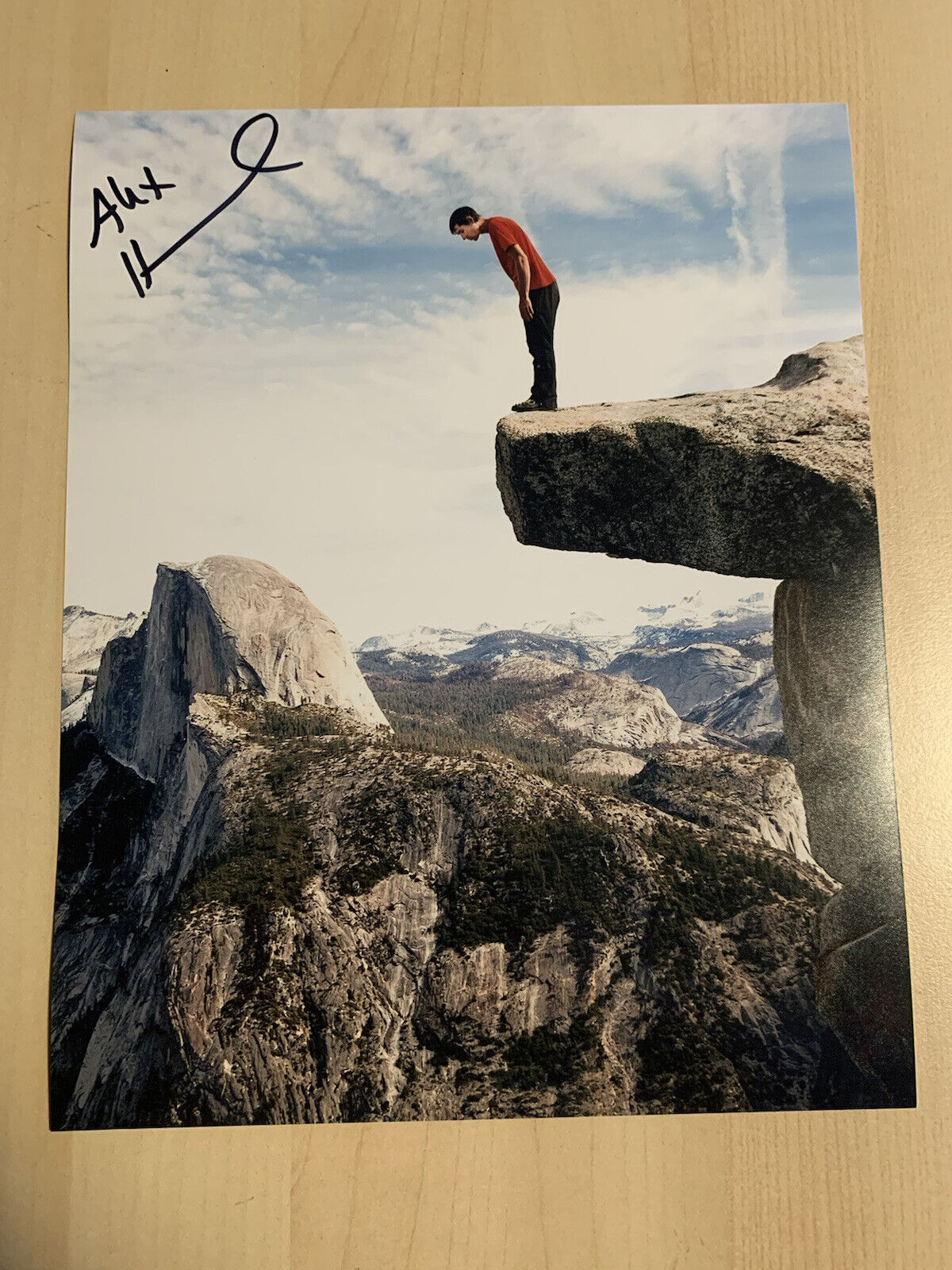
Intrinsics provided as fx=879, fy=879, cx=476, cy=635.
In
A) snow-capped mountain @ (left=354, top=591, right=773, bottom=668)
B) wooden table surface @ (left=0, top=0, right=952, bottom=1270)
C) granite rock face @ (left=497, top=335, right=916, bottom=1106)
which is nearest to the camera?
wooden table surface @ (left=0, top=0, right=952, bottom=1270)

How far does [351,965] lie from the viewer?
8.72 ft

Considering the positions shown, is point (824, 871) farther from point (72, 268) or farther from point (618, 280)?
point (72, 268)

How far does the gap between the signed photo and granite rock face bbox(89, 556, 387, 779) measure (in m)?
0.01

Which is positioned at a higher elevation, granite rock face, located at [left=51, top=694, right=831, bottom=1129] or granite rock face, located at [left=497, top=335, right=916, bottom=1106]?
granite rock face, located at [left=497, top=335, right=916, bottom=1106]

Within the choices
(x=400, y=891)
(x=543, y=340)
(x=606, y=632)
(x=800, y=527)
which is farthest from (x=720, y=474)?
(x=400, y=891)

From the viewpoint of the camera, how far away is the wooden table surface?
2547mm

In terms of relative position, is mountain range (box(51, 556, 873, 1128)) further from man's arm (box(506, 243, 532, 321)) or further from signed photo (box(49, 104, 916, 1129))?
man's arm (box(506, 243, 532, 321))

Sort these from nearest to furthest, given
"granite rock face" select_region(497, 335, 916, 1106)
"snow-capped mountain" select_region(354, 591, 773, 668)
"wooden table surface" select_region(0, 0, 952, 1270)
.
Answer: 1. "wooden table surface" select_region(0, 0, 952, 1270)
2. "granite rock face" select_region(497, 335, 916, 1106)
3. "snow-capped mountain" select_region(354, 591, 773, 668)

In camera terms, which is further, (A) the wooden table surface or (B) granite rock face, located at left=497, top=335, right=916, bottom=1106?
(B) granite rock face, located at left=497, top=335, right=916, bottom=1106

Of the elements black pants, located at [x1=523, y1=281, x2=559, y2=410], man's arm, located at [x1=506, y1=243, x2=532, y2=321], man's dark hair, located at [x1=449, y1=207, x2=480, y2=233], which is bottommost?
black pants, located at [x1=523, y1=281, x2=559, y2=410]

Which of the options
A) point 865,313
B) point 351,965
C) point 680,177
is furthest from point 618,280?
point 351,965

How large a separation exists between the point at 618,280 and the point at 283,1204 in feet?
10.1

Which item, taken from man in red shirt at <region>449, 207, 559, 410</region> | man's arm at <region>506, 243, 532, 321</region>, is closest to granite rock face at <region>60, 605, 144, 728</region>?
man in red shirt at <region>449, 207, 559, 410</region>
